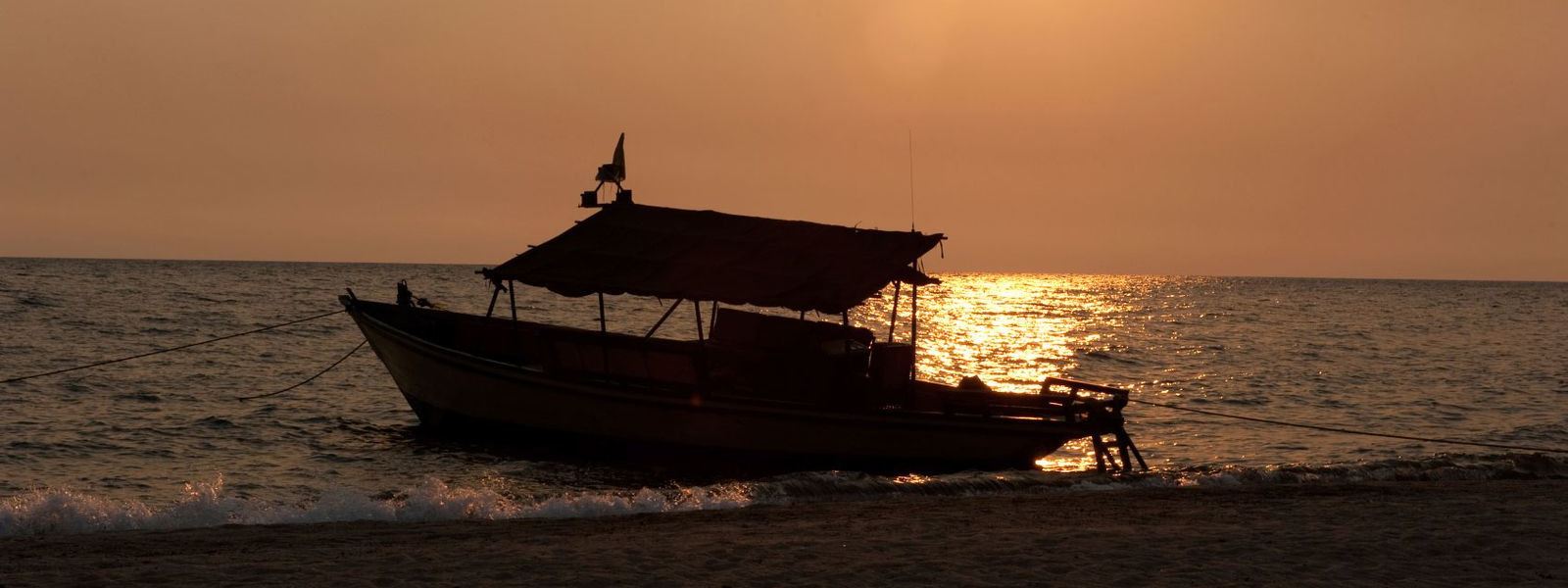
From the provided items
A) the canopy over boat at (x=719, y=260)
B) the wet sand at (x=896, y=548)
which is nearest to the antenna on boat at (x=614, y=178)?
the canopy over boat at (x=719, y=260)

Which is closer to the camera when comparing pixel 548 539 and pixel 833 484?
pixel 548 539

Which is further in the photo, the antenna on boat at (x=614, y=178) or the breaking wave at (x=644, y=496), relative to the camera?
the antenna on boat at (x=614, y=178)

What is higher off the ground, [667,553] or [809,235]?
[809,235]

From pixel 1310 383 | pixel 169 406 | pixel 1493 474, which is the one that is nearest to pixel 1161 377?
pixel 1310 383

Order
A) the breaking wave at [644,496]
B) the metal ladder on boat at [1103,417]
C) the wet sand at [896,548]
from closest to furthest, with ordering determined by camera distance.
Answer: the wet sand at [896,548] < the breaking wave at [644,496] < the metal ladder on boat at [1103,417]

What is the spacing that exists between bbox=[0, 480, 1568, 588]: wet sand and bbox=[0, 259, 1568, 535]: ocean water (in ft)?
4.47

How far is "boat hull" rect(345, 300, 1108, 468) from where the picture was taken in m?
19.0

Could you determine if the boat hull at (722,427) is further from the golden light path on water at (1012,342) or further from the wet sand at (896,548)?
the wet sand at (896,548)

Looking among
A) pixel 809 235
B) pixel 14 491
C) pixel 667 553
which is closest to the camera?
pixel 667 553

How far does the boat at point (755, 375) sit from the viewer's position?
747 inches

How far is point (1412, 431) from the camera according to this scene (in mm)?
26250

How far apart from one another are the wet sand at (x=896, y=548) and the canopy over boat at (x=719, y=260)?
5.12 m

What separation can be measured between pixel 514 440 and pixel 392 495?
5.87 meters

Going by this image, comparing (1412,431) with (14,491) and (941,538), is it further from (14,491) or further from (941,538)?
(14,491)
